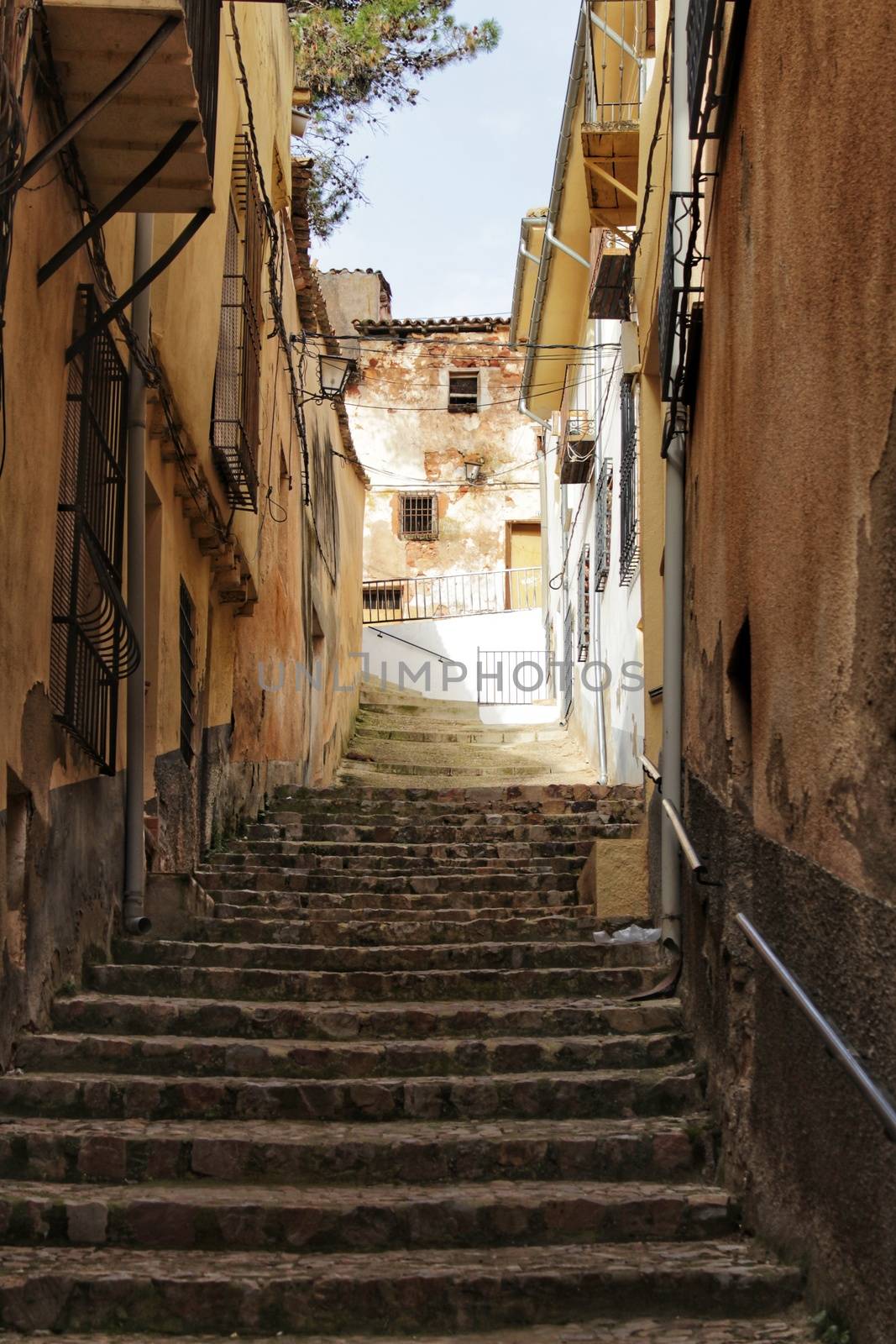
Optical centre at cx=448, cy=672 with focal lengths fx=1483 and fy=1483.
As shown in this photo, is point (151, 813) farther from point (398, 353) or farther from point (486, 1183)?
point (398, 353)

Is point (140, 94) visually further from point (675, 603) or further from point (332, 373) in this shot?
point (332, 373)

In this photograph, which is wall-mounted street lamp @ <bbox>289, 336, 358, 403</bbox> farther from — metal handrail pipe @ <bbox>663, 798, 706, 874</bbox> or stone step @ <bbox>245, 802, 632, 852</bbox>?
metal handrail pipe @ <bbox>663, 798, 706, 874</bbox>

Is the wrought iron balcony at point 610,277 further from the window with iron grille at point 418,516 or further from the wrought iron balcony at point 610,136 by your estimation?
the window with iron grille at point 418,516

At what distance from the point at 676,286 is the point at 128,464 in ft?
9.23

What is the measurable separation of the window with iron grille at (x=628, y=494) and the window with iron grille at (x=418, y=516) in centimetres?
2028

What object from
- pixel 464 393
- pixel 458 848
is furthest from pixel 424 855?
pixel 464 393

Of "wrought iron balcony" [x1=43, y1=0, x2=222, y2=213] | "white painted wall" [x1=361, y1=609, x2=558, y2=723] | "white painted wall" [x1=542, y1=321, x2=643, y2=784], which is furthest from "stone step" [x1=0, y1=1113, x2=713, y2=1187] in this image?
"white painted wall" [x1=361, y1=609, x2=558, y2=723]

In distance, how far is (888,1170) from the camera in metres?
3.28

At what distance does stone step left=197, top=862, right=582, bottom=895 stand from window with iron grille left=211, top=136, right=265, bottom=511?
2762 mm

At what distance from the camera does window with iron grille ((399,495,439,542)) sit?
3203cm

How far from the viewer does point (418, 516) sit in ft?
106

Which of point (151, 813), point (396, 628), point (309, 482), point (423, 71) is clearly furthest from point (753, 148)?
point (396, 628)

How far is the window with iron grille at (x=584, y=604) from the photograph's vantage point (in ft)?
53.0

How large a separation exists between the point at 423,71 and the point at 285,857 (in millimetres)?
13269
